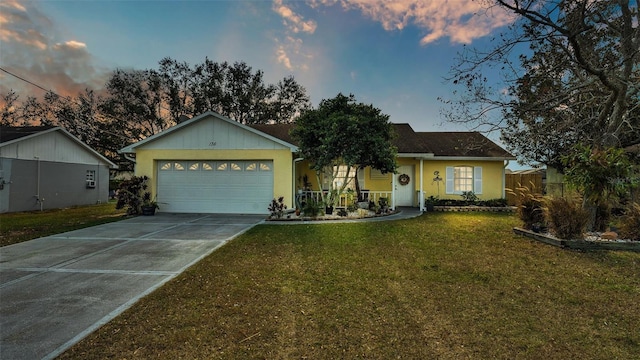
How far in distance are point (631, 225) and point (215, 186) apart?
12.6 metres

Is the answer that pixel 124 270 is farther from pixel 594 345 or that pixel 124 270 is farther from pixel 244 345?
pixel 594 345

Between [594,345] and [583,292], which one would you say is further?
[583,292]

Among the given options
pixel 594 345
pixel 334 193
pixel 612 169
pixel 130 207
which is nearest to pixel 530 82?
pixel 612 169

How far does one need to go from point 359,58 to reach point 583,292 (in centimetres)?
1144

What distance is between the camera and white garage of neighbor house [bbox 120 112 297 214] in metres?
11.6

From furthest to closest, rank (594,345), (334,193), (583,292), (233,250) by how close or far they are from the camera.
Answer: (334,193) → (233,250) → (583,292) → (594,345)

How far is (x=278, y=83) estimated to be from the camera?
1099 inches

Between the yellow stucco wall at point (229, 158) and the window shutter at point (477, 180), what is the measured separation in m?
9.42

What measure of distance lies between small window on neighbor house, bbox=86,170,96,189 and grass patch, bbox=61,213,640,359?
16364mm

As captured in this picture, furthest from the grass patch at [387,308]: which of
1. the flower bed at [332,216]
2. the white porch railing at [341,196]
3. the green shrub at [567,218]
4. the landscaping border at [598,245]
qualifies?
the white porch railing at [341,196]

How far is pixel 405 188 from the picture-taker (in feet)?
48.3

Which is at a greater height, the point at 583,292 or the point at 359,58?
the point at 359,58

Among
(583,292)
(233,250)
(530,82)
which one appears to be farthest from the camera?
(530,82)

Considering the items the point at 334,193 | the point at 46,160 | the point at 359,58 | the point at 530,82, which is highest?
the point at 359,58
